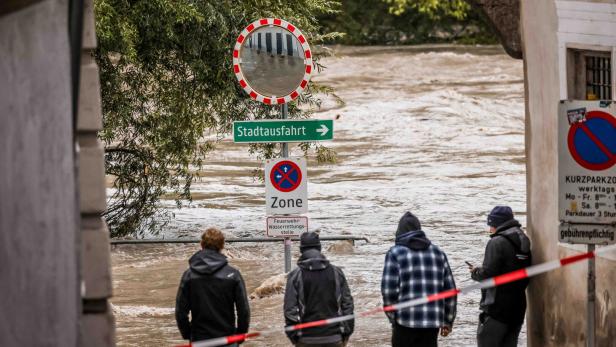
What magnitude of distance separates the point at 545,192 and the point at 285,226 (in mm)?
3313

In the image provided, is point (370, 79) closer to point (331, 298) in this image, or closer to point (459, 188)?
point (459, 188)

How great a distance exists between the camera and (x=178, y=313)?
9.89 metres

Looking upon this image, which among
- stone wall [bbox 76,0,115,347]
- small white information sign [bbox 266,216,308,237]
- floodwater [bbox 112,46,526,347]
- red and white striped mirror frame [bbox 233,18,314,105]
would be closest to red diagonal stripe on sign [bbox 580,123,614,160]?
stone wall [bbox 76,0,115,347]

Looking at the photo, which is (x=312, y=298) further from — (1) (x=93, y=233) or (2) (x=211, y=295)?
(1) (x=93, y=233)

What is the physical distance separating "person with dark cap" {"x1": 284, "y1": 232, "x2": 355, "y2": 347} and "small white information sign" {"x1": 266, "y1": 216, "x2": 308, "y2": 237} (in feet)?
14.9

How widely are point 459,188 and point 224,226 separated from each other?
6.11m

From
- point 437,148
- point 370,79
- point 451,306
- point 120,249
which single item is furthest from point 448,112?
point 451,306

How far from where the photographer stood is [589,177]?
9.40m

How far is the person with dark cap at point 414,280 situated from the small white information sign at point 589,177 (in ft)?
3.20

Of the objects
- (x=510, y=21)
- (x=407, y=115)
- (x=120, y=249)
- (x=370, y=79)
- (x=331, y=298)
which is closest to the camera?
(x=331, y=298)

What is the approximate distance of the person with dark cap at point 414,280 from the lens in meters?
9.87

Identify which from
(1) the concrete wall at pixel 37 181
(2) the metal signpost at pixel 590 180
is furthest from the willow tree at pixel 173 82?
(1) the concrete wall at pixel 37 181

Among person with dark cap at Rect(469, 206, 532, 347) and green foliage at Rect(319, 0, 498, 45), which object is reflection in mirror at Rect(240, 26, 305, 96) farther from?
green foliage at Rect(319, 0, 498, 45)

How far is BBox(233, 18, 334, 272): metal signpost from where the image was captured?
1405 centimetres
